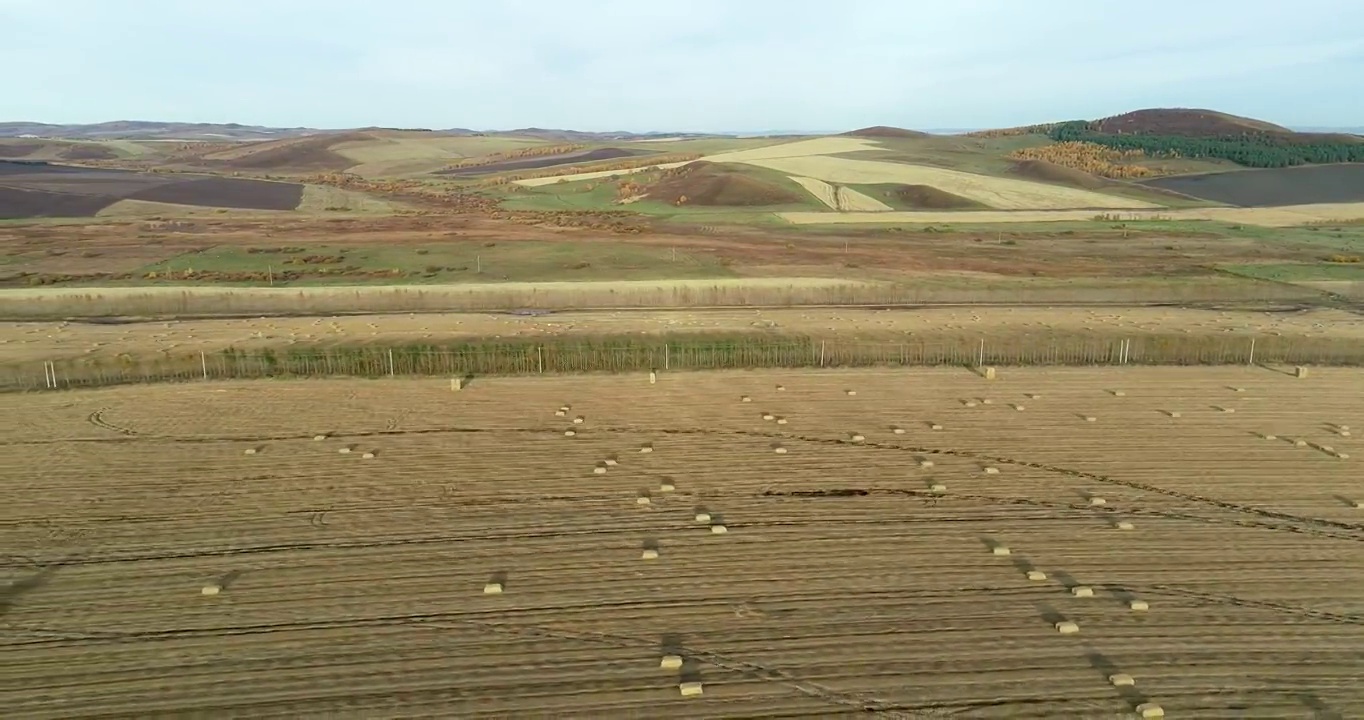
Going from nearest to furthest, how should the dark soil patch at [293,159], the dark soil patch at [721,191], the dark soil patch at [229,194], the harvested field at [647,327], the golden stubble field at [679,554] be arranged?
→ the golden stubble field at [679,554] < the harvested field at [647,327] < the dark soil patch at [229,194] < the dark soil patch at [721,191] < the dark soil patch at [293,159]

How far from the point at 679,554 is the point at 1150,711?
6.85 metres

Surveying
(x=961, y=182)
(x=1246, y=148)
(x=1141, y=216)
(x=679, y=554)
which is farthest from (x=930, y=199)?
(x=679, y=554)

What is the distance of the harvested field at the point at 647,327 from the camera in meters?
26.3

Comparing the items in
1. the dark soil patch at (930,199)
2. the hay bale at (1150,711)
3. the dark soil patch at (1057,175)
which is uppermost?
the dark soil patch at (1057,175)

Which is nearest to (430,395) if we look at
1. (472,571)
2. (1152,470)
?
(472,571)

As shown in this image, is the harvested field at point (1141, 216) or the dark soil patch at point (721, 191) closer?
the harvested field at point (1141, 216)

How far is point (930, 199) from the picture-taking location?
67625 millimetres

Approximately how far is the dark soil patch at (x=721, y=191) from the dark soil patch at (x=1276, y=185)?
34.8 metres

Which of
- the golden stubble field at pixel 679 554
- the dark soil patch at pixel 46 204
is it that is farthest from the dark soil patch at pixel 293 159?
the golden stubble field at pixel 679 554

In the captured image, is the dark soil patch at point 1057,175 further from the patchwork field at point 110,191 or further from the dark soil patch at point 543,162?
the patchwork field at point 110,191

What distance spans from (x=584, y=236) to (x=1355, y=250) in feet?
139

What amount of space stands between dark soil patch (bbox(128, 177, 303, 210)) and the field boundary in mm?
45672

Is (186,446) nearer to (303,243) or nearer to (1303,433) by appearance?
(1303,433)

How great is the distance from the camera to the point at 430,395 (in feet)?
71.3
